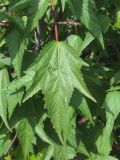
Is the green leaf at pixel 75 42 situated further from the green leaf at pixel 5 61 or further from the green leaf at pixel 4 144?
the green leaf at pixel 4 144

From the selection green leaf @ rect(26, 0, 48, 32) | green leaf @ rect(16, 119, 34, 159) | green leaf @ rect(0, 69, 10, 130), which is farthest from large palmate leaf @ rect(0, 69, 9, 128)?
green leaf @ rect(26, 0, 48, 32)

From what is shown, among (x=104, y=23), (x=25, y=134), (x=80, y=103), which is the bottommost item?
(x=25, y=134)

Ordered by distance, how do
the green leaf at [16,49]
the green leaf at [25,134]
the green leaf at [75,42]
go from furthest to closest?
the green leaf at [25,134], the green leaf at [75,42], the green leaf at [16,49]

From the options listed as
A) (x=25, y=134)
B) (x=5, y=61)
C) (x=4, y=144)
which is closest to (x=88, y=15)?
(x=5, y=61)

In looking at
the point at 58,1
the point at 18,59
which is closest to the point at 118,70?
the point at 58,1

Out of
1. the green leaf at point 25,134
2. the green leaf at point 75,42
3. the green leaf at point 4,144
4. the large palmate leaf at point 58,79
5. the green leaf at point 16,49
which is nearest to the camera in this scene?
the large palmate leaf at point 58,79

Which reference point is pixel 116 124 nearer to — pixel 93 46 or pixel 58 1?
pixel 93 46

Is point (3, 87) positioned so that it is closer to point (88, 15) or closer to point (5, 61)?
point (5, 61)

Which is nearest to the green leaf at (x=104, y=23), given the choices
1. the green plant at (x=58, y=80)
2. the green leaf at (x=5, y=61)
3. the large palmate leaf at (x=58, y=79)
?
the green plant at (x=58, y=80)
